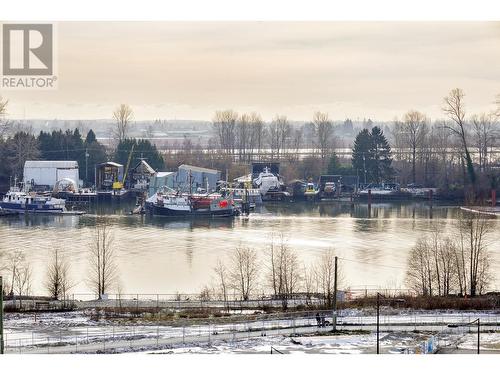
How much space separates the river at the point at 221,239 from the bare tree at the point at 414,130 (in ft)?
9.67

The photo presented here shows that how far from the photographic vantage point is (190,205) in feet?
47.5

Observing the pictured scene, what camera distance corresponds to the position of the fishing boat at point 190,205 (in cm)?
1416

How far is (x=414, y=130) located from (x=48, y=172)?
6.70 metres

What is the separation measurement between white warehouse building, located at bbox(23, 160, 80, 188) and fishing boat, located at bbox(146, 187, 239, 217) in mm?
2251

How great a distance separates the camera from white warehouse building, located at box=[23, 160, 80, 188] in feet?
53.6

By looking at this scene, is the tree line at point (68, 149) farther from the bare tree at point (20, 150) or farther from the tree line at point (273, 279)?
the tree line at point (273, 279)

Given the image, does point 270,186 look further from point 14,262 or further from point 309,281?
point 309,281

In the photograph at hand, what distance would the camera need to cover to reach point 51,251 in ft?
32.2

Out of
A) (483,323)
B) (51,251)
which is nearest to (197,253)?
(51,251)

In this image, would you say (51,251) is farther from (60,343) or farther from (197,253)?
(60,343)

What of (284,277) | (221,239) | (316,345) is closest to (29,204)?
(221,239)

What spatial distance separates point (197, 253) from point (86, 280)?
5.88 feet

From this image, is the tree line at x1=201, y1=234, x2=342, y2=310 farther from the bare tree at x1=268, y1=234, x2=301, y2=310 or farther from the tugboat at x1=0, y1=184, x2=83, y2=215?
the tugboat at x1=0, y1=184, x2=83, y2=215

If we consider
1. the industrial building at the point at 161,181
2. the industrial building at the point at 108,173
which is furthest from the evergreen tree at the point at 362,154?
→ the industrial building at the point at 108,173
